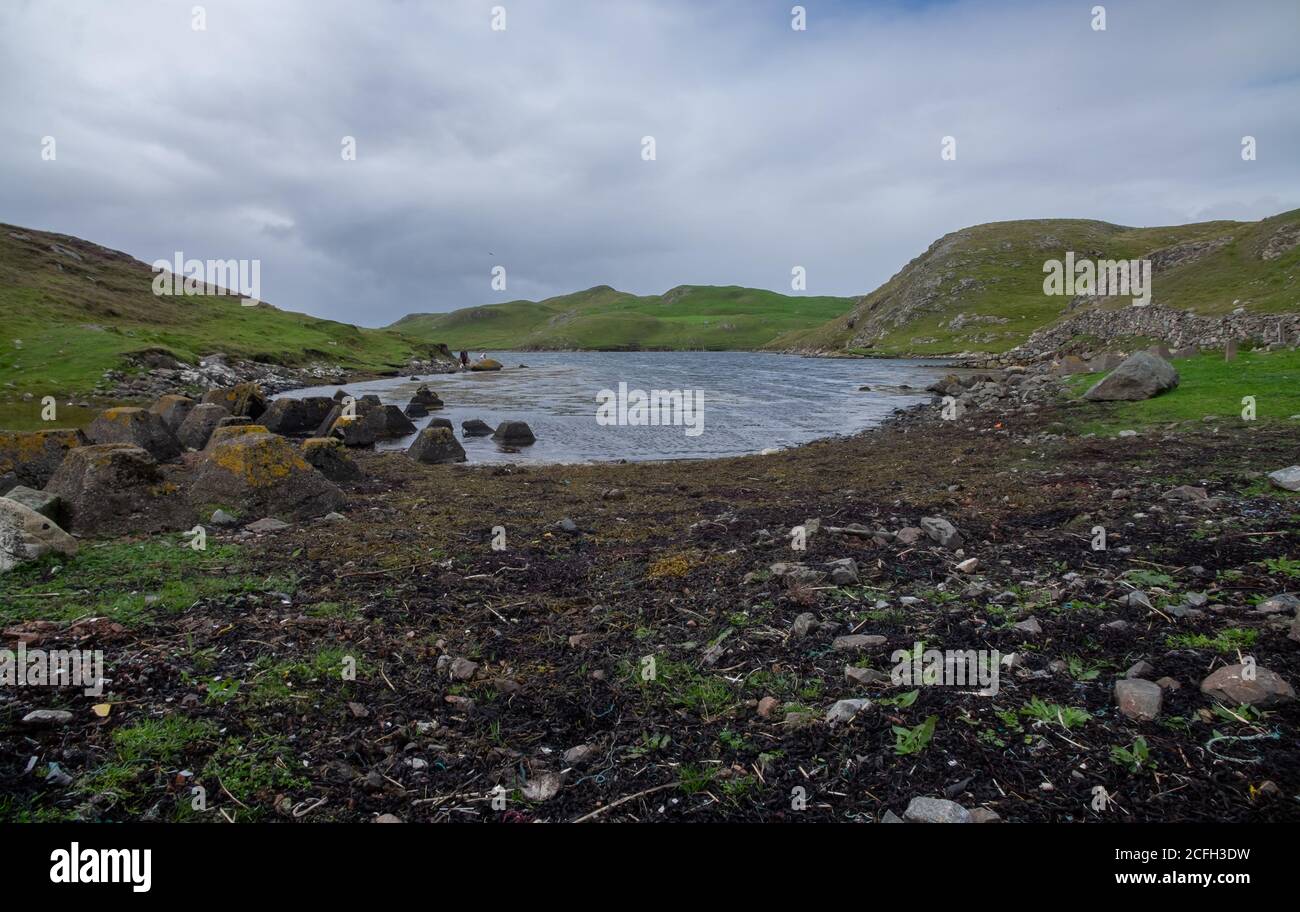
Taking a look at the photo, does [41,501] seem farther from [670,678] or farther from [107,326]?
[107,326]

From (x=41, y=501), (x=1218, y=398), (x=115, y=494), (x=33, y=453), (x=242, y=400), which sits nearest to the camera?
(x=41, y=501)

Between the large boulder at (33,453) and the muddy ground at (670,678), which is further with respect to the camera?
the large boulder at (33,453)

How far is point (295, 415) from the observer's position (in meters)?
29.6

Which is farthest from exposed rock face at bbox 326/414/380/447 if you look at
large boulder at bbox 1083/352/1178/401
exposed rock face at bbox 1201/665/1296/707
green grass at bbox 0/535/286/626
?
large boulder at bbox 1083/352/1178/401

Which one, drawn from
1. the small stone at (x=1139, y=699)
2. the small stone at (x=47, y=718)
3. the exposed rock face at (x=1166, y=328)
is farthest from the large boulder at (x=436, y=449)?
the exposed rock face at (x=1166, y=328)

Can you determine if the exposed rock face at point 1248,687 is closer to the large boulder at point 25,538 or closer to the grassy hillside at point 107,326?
the large boulder at point 25,538

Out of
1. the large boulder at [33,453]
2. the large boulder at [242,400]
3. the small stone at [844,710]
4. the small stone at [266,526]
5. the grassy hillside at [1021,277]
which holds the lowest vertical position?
the small stone at [844,710]

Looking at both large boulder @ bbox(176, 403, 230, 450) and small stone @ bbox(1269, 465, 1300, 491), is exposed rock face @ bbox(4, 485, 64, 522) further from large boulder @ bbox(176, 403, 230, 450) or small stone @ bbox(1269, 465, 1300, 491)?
small stone @ bbox(1269, 465, 1300, 491)

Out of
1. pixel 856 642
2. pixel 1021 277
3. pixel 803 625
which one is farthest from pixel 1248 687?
pixel 1021 277

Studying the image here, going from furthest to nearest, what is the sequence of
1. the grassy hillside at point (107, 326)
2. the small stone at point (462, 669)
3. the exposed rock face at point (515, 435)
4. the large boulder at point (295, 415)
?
the grassy hillside at point (107, 326) → the large boulder at point (295, 415) → the exposed rock face at point (515, 435) → the small stone at point (462, 669)

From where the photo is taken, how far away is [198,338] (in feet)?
205

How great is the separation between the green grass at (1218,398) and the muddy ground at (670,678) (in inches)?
340

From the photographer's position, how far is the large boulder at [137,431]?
1838 centimetres

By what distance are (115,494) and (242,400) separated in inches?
910
